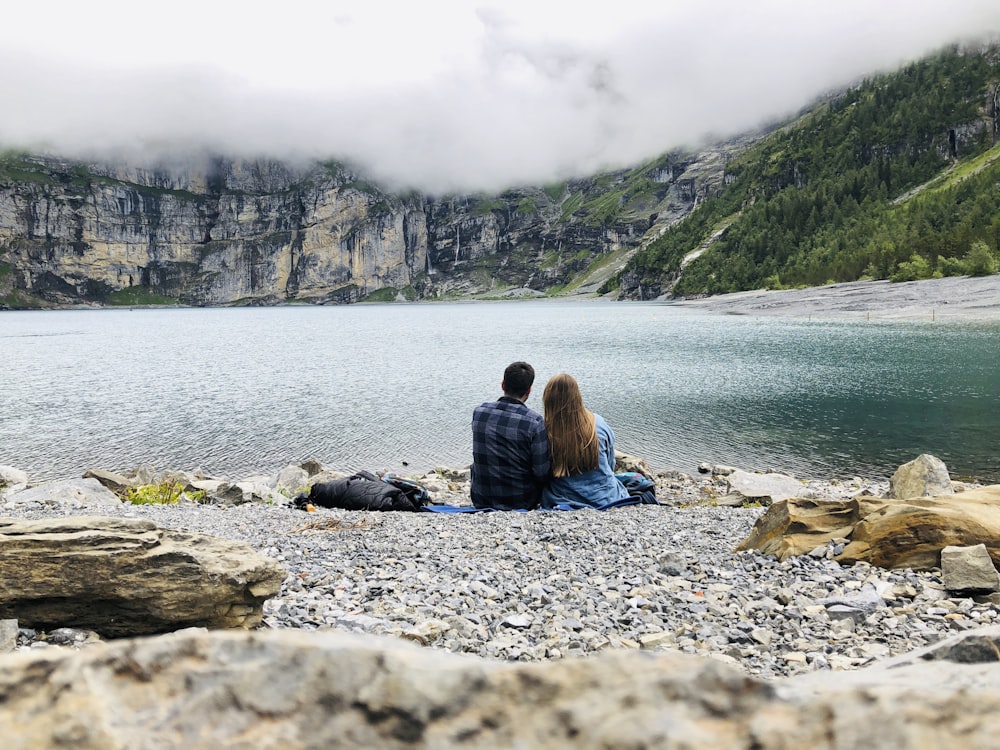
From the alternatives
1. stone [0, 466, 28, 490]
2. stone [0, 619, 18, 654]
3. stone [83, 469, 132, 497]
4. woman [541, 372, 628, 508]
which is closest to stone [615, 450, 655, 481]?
woman [541, 372, 628, 508]

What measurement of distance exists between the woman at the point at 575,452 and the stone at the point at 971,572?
5899 mm

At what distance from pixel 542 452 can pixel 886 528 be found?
19.1ft

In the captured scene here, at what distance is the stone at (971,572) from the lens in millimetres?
6453

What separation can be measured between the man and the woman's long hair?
23 cm

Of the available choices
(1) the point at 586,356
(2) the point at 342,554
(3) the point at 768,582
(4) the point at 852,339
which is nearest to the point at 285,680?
(3) the point at 768,582

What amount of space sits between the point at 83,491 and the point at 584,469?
40.8ft

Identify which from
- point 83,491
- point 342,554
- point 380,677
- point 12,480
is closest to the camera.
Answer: point 380,677

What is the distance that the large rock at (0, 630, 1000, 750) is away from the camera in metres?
1.51

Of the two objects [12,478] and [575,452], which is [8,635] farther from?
[12,478]

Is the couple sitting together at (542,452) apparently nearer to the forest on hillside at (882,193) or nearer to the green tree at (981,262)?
the green tree at (981,262)

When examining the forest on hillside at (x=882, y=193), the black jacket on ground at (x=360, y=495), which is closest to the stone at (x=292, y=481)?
the black jacket on ground at (x=360, y=495)

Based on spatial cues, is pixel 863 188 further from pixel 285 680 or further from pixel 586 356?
pixel 285 680

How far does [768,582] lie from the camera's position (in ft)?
23.5

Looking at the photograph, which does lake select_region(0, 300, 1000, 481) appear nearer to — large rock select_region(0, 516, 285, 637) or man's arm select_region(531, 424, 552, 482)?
man's arm select_region(531, 424, 552, 482)
